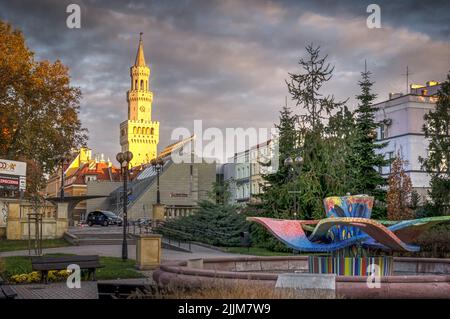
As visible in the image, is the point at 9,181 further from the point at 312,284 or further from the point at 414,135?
the point at 414,135

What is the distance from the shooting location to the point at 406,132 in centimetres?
Answer: 5934

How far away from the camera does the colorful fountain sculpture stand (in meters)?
15.1

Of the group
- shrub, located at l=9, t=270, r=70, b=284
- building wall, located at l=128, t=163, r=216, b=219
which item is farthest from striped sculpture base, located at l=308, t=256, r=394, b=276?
building wall, located at l=128, t=163, r=216, b=219

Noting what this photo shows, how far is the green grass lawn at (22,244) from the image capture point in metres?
31.9

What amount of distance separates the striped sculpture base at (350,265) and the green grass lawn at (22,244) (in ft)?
65.6

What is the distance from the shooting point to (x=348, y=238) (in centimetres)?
1549

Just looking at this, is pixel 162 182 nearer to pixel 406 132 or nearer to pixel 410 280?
pixel 406 132

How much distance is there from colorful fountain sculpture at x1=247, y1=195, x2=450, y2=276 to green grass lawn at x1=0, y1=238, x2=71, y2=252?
19.5 metres

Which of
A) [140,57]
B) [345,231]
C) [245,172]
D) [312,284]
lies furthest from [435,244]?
[140,57]

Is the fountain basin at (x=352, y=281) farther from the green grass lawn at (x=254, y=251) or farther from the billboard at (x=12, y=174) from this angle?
the billboard at (x=12, y=174)

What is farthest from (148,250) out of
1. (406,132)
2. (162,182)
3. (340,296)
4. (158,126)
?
(158,126)

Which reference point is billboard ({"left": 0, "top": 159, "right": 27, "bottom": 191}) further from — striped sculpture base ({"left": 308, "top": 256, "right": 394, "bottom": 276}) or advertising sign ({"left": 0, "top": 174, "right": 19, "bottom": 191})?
striped sculpture base ({"left": 308, "top": 256, "right": 394, "bottom": 276})

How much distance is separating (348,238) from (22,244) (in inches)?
916
